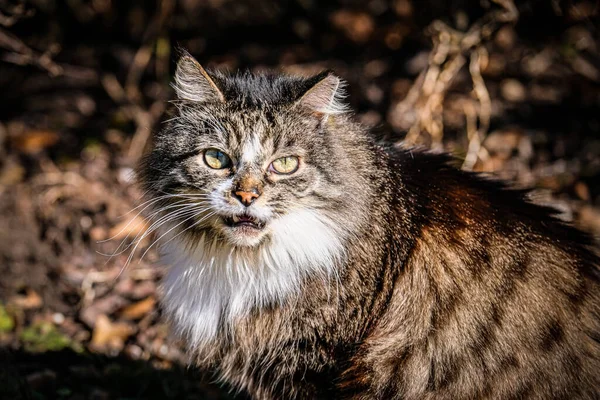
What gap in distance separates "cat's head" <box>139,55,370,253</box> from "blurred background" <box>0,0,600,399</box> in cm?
50

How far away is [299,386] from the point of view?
109 inches

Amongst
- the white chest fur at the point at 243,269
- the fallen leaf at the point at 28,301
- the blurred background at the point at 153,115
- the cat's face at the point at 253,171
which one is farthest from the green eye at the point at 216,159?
the fallen leaf at the point at 28,301

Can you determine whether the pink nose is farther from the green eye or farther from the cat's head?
the green eye

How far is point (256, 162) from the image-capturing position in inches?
101

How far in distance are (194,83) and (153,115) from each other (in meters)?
3.19

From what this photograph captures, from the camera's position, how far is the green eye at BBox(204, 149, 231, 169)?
8.55ft

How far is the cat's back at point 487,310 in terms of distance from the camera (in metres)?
2.48

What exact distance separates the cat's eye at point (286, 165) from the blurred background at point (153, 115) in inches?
27.2

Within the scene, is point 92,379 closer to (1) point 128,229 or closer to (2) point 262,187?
(1) point 128,229

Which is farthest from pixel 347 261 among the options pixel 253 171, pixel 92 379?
pixel 92 379

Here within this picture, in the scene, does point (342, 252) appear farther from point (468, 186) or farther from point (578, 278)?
point (578, 278)


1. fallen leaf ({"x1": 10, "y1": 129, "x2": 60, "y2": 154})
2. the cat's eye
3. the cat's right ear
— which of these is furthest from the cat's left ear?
fallen leaf ({"x1": 10, "y1": 129, "x2": 60, "y2": 154})

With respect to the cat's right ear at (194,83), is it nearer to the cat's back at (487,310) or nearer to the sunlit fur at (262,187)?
the sunlit fur at (262,187)

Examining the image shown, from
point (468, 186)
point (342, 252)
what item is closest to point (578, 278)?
point (468, 186)
